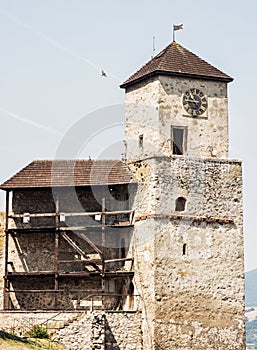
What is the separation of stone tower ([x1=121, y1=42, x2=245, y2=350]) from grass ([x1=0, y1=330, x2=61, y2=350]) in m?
4.49

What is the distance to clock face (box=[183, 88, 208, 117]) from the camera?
37188 millimetres

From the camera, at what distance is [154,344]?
34.5 m

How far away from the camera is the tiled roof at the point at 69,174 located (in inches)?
1490

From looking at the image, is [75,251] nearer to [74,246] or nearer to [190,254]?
[74,246]

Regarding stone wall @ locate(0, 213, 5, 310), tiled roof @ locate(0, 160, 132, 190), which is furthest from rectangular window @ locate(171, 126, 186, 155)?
stone wall @ locate(0, 213, 5, 310)

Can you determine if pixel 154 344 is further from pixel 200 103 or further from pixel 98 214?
pixel 200 103

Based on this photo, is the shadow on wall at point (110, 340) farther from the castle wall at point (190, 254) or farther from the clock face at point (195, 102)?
the clock face at point (195, 102)

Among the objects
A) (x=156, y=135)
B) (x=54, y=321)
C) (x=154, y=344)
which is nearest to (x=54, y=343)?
(x=54, y=321)

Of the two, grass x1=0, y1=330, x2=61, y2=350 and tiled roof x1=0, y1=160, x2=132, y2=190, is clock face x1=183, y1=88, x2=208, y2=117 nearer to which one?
tiled roof x1=0, y1=160, x2=132, y2=190

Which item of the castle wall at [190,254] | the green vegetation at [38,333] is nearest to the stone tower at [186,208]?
the castle wall at [190,254]

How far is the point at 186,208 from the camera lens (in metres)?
36.1

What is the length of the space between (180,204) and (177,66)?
6298mm

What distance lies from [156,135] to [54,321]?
9316 mm

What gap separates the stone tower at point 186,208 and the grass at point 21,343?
4.49 meters
